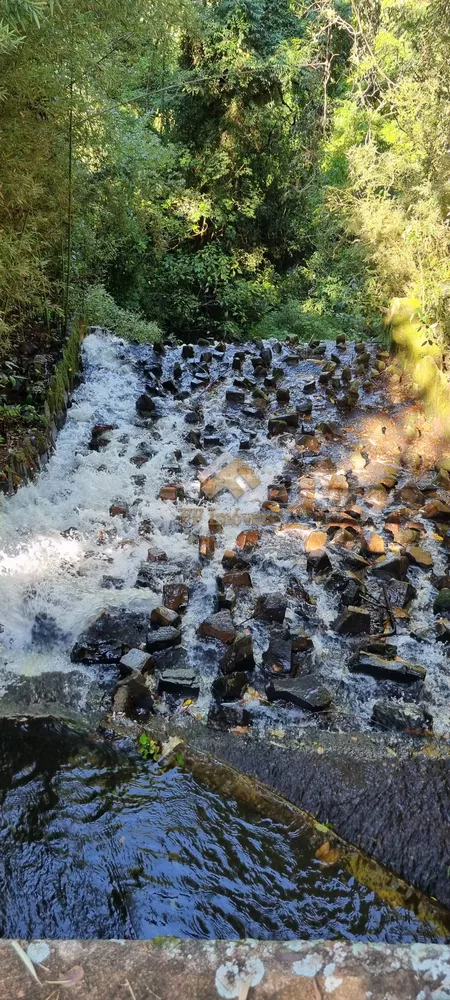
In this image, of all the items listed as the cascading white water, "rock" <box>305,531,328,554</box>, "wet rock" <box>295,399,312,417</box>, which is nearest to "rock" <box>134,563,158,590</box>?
the cascading white water

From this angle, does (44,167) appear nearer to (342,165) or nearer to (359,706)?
(359,706)

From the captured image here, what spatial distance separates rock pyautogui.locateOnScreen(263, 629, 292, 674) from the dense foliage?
2993 mm

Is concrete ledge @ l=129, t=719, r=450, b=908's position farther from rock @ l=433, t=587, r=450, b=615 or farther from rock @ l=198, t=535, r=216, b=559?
rock @ l=198, t=535, r=216, b=559

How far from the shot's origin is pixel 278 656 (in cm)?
318

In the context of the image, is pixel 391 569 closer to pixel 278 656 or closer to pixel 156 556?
pixel 278 656

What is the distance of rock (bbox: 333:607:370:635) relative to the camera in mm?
3400

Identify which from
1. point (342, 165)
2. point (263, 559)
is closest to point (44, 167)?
point (263, 559)

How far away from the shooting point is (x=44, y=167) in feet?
16.7

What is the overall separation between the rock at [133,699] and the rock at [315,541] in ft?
5.47

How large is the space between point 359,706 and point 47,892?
62.4 inches

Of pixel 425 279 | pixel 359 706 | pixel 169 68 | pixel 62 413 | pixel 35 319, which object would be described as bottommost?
pixel 359 706

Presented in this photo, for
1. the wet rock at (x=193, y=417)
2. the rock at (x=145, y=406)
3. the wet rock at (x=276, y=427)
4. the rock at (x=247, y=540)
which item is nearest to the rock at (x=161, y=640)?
the rock at (x=247, y=540)

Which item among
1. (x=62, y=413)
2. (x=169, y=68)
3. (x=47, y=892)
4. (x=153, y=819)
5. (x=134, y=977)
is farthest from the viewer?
(x=169, y=68)

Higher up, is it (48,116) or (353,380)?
(48,116)
